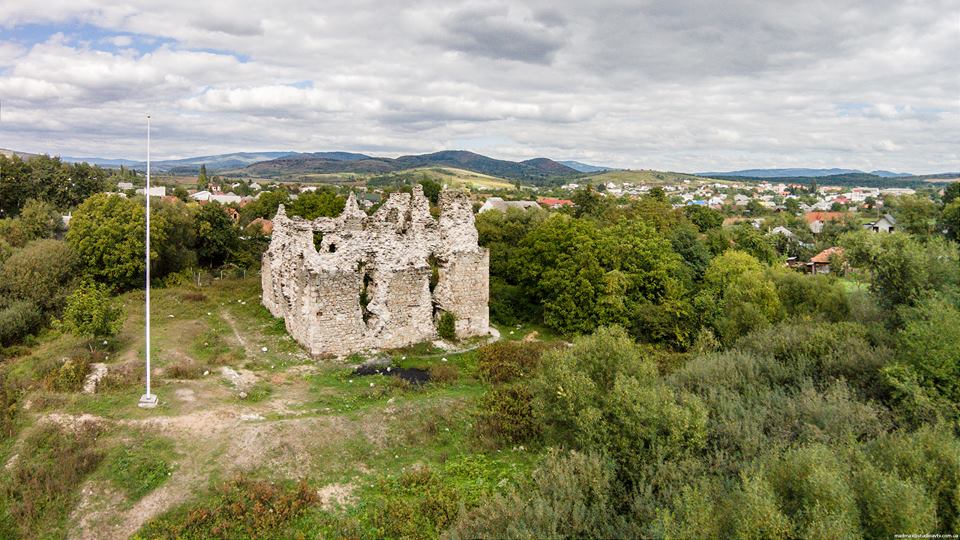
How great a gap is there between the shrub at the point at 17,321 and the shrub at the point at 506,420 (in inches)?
770

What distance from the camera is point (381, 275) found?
2200cm

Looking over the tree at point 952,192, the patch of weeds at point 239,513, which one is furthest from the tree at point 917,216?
the patch of weeds at point 239,513

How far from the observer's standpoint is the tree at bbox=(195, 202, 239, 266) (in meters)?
37.5

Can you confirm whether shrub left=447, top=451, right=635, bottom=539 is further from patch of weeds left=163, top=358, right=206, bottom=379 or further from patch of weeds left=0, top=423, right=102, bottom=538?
patch of weeds left=163, top=358, right=206, bottom=379

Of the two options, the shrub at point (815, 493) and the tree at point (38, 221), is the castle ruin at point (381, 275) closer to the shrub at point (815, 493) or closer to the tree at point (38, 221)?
the shrub at point (815, 493)

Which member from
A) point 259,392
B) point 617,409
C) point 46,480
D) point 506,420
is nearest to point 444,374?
point 506,420

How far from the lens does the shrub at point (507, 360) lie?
19625 mm

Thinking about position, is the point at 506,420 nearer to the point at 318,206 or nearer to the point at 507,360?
the point at 507,360

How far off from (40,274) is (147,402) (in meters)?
15.7

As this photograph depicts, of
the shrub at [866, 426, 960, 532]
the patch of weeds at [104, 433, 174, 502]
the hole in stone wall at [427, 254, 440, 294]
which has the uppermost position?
the hole in stone wall at [427, 254, 440, 294]

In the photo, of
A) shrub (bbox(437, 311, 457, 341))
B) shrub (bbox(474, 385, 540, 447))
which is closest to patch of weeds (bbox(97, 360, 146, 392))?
shrub (bbox(474, 385, 540, 447))

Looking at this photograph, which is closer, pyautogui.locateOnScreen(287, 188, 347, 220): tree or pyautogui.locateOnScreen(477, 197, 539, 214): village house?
pyautogui.locateOnScreen(287, 188, 347, 220): tree

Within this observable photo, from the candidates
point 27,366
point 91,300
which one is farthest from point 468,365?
point 27,366

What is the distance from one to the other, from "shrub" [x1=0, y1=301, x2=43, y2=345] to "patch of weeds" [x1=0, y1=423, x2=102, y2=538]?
11016 millimetres
